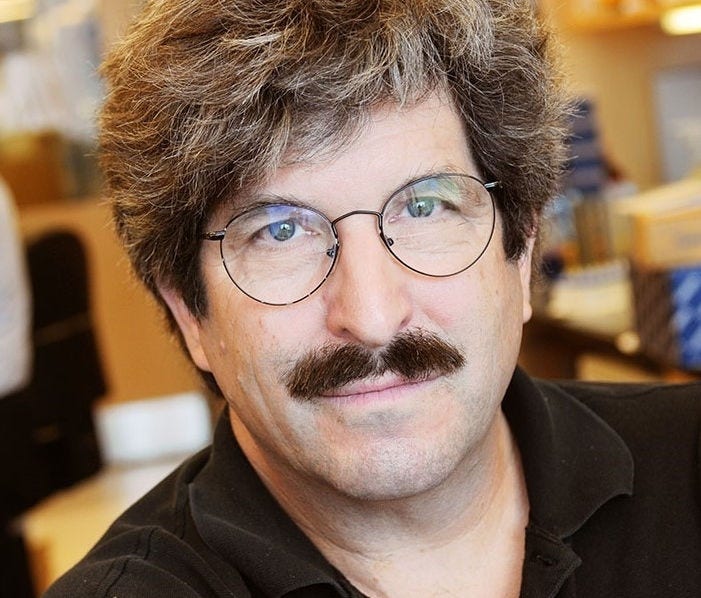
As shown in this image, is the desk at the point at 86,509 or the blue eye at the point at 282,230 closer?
the blue eye at the point at 282,230

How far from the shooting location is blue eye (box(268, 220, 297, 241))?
126cm

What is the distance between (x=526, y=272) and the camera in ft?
4.70

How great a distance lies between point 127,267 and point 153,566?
426 mm

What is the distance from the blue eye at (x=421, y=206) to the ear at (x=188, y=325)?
289mm

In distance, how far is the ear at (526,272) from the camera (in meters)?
1.39

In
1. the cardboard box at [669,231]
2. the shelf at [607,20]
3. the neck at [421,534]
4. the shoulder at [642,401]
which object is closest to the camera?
the neck at [421,534]

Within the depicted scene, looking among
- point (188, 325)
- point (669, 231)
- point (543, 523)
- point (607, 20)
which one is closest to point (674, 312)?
point (669, 231)

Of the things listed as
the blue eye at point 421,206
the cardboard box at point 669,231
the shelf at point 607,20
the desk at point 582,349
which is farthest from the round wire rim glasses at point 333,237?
the shelf at point 607,20

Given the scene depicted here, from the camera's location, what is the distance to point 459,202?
1.29m

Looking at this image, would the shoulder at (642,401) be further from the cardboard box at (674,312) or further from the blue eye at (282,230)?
the cardboard box at (674,312)

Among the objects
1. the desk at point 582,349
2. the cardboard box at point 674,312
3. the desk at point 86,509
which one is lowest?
the desk at point 86,509

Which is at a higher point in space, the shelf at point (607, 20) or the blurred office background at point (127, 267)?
the shelf at point (607, 20)

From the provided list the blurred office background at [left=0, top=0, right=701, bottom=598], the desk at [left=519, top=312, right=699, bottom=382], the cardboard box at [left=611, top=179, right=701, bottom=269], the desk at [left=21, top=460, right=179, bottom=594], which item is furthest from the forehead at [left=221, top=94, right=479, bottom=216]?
the desk at [left=21, top=460, right=179, bottom=594]

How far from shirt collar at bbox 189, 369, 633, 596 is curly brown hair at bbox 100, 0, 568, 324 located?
7.3 inches
